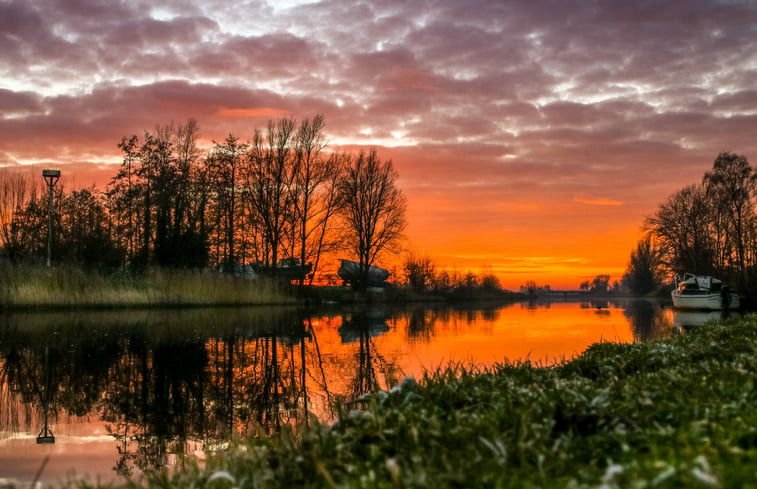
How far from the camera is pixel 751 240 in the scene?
1925 inches

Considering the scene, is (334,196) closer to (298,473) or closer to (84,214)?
(84,214)

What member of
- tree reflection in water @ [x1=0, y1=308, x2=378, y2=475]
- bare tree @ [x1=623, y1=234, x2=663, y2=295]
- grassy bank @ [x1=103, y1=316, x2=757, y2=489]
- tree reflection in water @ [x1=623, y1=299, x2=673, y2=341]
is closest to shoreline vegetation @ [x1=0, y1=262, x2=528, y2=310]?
tree reflection in water @ [x1=0, y1=308, x2=378, y2=475]

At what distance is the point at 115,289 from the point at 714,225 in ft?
167

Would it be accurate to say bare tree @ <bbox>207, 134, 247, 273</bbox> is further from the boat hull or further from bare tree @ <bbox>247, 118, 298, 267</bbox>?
the boat hull

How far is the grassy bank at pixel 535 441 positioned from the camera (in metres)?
2.64

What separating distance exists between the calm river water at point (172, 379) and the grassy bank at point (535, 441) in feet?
5.93

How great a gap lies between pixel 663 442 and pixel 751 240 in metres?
54.7

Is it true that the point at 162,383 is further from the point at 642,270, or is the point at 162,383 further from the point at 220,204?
the point at 642,270

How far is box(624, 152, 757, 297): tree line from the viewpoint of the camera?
4838 cm

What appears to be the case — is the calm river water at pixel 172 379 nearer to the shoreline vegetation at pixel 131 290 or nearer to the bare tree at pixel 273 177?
the shoreline vegetation at pixel 131 290

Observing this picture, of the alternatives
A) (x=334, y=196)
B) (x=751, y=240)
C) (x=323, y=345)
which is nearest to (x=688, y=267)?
(x=751, y=240)

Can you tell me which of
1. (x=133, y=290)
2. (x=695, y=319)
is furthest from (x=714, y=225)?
(x=133, y=290)

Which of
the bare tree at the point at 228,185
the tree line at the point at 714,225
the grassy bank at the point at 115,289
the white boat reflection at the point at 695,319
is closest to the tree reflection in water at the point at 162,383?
the grassy bank at the point at 115,289

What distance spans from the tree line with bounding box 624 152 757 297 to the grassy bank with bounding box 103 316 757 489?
44236 mm
